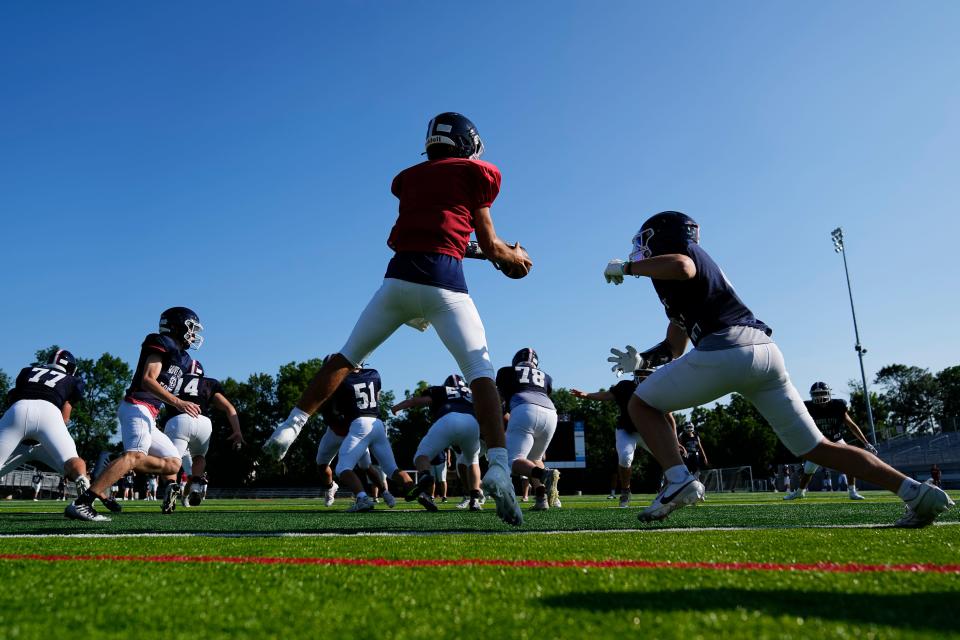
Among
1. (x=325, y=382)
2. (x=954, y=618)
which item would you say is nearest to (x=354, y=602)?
(x=954, y=618)

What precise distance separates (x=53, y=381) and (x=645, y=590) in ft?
25.3

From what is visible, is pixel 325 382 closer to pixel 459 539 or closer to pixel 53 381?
pixel 459 539

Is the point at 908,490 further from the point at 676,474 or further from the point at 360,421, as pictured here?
the point at 360,421

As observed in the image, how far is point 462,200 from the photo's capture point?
4855 mm

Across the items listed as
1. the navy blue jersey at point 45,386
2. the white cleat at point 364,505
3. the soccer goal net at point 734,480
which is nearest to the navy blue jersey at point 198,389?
the navy blue jersey at point 45,386

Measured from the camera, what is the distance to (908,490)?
15.3 ft

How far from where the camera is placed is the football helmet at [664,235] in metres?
4.96

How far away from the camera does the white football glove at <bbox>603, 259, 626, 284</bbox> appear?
4906 millimetres

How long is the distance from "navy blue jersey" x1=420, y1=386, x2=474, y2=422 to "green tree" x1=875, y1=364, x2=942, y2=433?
115 m

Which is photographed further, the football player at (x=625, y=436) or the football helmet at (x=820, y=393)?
the football helmet at (x=820, y=393)

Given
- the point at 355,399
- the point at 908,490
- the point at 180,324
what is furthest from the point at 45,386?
the point at 908,490

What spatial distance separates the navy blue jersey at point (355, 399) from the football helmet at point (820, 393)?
1017cm

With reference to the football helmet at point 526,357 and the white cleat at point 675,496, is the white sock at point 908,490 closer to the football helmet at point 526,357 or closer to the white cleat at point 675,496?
the white cleat at point 675,496

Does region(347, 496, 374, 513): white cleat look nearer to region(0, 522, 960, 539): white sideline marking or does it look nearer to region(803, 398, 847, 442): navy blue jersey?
region(0, 522, 960, 539): white sideline marking
